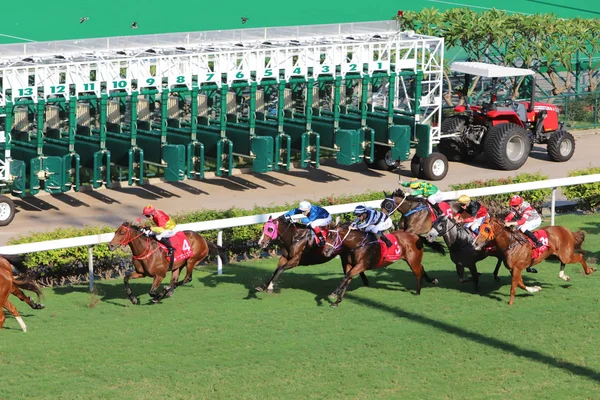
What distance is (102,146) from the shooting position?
54.9 ft

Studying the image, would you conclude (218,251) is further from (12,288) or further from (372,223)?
(12,288)

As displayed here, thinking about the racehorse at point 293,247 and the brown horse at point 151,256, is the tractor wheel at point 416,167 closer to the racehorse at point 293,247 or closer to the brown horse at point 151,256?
the racehorse at point 293,247

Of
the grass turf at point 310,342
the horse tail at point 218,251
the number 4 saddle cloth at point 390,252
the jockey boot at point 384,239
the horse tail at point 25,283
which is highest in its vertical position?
the jockey boot at point 384,239

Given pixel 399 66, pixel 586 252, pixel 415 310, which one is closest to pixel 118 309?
pixel 415 310

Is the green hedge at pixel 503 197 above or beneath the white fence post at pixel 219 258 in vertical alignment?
above

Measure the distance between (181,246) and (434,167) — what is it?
809 cm

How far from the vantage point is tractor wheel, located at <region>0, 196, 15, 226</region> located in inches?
628

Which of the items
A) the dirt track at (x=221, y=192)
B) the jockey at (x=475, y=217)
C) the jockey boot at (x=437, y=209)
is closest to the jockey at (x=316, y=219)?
the jockey at (x=475, y=217)

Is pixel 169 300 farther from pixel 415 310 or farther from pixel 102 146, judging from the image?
pixel 102 146

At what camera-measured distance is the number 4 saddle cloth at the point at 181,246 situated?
11.8 meters

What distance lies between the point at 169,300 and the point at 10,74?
5336 millimetres

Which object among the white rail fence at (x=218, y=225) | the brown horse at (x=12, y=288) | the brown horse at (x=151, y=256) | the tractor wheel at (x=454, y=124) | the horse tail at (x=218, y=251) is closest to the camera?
the brown horse at (x=12, y=288)

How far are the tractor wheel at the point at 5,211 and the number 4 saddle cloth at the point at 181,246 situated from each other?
15.9 feet

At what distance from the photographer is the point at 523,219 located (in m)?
11.8
